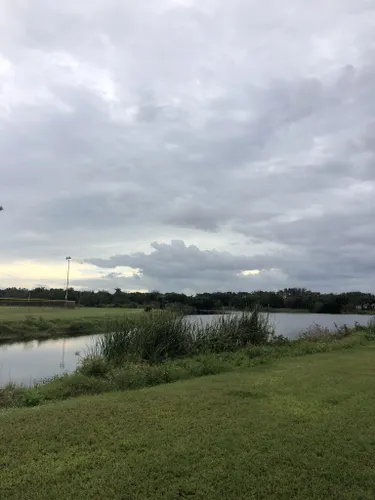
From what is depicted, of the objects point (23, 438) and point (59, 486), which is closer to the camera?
point (59, 486)

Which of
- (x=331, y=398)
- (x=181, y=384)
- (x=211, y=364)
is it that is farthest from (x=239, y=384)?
(x=211, y=364)

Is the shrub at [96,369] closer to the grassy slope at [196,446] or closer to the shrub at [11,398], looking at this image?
the shrub at [11,398]

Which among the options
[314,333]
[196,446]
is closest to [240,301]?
[314,333]

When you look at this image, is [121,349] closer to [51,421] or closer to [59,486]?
[51,421]

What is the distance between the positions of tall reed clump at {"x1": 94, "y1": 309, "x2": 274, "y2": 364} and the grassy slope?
6.45m

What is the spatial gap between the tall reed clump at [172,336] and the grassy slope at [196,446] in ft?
21.2

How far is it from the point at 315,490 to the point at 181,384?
5494 mm

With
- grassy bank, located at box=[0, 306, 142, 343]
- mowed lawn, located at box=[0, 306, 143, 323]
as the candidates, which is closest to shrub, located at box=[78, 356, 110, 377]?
grassy bank, located at box=[0, 306, 142, 343]

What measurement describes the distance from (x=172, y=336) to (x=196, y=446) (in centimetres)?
1086

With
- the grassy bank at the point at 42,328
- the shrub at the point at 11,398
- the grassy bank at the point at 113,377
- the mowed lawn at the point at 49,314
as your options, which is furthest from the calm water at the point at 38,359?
the mowed lawn at the point at 49,314

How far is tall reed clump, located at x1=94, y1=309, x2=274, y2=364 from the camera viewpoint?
15047 mm

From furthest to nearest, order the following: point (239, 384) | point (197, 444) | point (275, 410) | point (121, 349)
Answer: point (121, 349) → point (239, 384) → point (275, 410) → point (197, 444)

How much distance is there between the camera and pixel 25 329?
36.5 m

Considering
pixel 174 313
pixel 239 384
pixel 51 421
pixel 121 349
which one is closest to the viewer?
pixel 51 421
